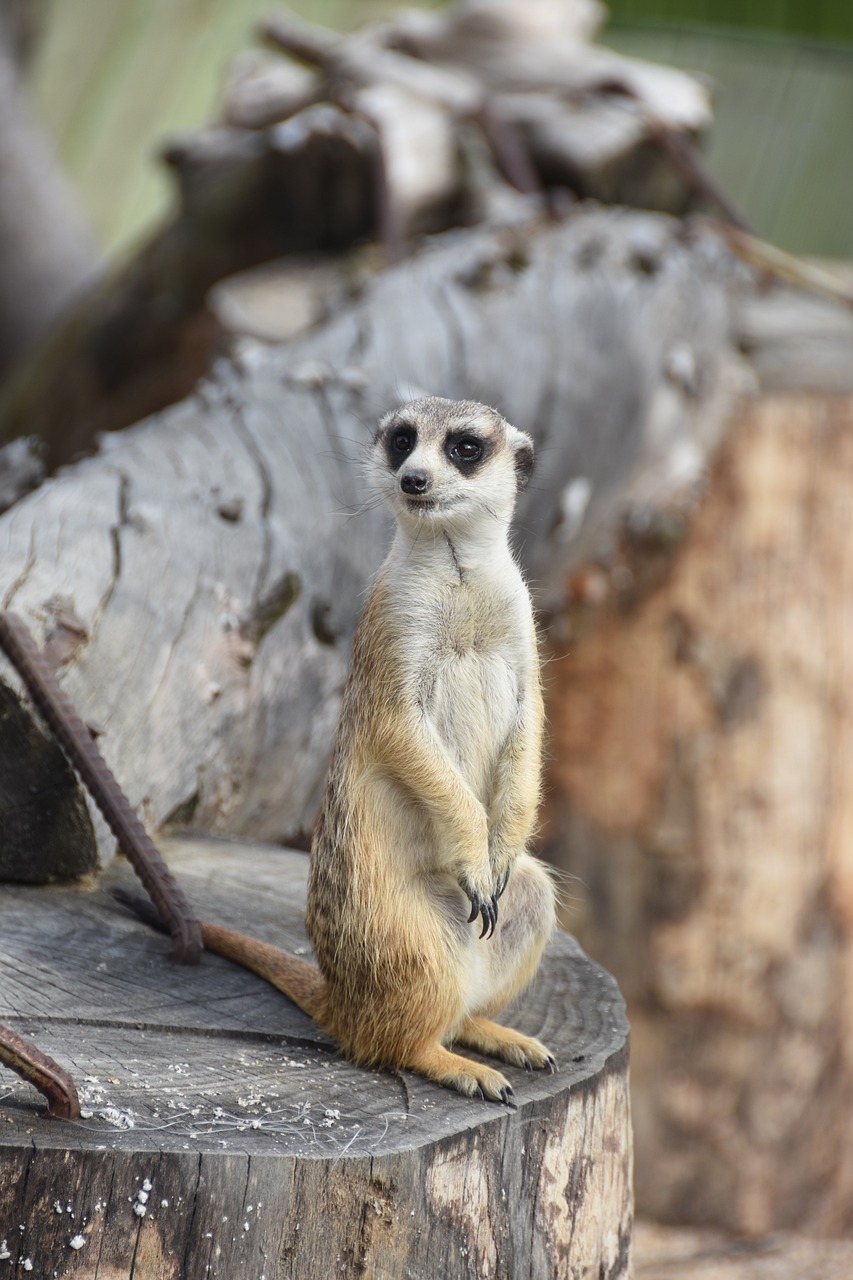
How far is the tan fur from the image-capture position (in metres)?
1.68

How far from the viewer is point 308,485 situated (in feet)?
8.79

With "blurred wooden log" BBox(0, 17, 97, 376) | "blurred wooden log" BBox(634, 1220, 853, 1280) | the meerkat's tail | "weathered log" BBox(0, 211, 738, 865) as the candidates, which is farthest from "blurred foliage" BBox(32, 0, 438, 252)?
the meerkat's tail

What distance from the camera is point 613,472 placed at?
3.52 m

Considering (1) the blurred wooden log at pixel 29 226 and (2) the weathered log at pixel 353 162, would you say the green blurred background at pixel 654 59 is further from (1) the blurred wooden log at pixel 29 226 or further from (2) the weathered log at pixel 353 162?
(2) the weathered log at pixel 353 162

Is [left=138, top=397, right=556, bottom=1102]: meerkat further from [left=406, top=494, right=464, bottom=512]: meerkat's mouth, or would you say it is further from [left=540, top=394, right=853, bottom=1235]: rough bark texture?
[left=540, top=394, right=853, bottom=1235]: rough bark texture

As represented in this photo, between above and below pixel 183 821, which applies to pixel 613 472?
above

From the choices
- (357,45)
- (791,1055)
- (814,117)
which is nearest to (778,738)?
(791,1055)

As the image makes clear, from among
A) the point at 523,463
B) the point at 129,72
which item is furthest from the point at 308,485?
the point at 129,72

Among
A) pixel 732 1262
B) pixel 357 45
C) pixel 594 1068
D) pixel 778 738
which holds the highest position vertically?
pixel 357 45

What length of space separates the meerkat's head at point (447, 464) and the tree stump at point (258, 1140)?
0.73 metres

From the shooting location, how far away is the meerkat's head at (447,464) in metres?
1.83

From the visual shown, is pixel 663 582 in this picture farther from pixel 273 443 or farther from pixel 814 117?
pixel 814 117

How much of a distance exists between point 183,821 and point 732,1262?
244cm

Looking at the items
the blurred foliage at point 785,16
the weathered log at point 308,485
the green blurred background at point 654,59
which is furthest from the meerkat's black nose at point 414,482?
the blurred foliage at point 785,16
